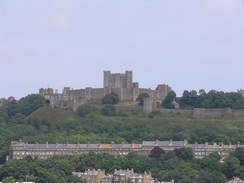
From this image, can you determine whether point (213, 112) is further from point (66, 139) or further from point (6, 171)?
point (6, 171)

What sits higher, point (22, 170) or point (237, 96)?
point (237, 96)

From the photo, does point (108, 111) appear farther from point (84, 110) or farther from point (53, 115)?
point (53, 115)

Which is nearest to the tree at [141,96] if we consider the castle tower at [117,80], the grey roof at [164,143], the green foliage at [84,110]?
the castle tower at [117,80]

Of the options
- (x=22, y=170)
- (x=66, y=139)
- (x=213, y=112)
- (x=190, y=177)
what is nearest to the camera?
(x=190, y=177)

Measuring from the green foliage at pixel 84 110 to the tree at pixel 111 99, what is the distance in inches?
160

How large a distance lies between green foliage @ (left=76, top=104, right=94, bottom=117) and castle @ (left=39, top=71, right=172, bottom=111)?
480cm

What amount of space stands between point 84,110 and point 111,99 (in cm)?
694

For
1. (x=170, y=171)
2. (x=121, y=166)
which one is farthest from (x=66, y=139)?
(x=170, y=171)

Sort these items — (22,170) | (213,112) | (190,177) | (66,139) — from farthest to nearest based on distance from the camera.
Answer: (213,112) → (66,139) → (22,170) → (190,177)

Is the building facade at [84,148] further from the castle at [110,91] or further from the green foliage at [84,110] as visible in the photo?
the castle at [110,91]

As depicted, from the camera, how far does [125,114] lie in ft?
433

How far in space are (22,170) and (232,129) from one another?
30.4 m

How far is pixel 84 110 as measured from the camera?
132m

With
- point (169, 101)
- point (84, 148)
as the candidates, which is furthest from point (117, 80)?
point (84, 148)
